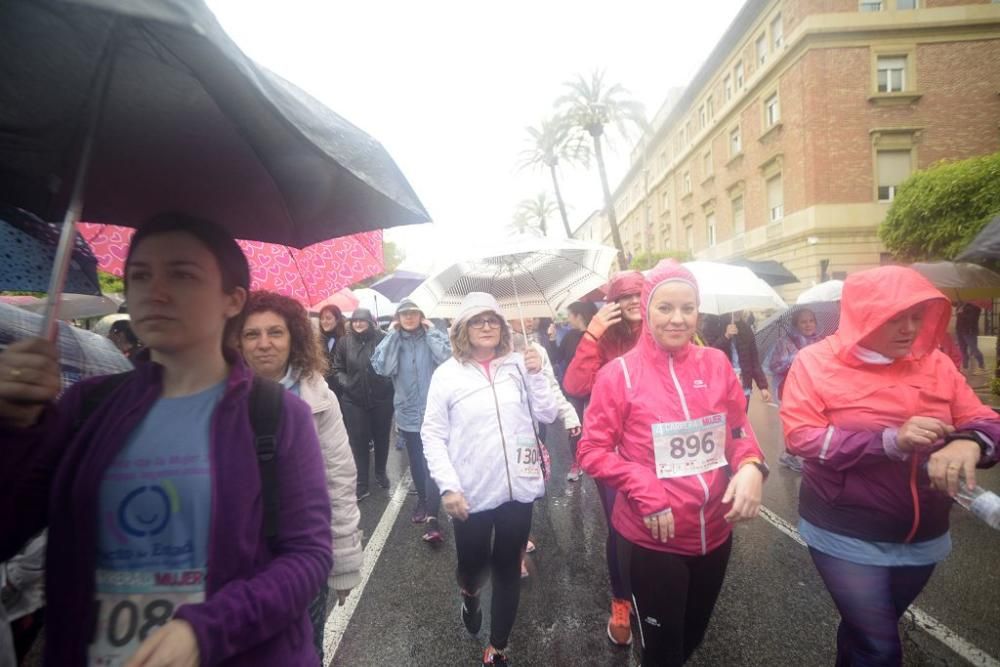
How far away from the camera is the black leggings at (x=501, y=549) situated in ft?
8.58

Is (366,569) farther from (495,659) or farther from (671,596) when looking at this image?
(671,596)

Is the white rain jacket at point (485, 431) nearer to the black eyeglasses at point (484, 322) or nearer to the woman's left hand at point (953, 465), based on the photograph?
the black eyeglasses at point (484, 322)

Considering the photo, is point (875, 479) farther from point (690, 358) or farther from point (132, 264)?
point (132, 264)

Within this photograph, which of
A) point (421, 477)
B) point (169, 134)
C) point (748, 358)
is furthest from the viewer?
point (748, 358)

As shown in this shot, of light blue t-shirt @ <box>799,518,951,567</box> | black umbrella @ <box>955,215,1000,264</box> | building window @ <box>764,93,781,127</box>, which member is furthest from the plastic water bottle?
building window @ <box>764,93,781,127</box>

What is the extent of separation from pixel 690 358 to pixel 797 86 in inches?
986

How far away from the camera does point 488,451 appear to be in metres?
2.64

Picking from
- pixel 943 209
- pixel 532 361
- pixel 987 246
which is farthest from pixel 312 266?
pixel 943 209

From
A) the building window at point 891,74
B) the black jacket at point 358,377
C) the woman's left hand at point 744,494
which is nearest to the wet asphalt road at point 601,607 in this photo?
the woman's left hand at point 744,494

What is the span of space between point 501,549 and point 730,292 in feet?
14.1

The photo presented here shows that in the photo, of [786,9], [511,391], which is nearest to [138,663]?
[511,391]

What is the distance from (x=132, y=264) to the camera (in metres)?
1.22

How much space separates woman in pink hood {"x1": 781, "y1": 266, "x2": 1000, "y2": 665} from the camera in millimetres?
1890

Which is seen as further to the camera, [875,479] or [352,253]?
[352,253]
